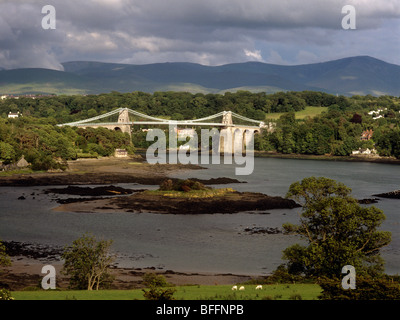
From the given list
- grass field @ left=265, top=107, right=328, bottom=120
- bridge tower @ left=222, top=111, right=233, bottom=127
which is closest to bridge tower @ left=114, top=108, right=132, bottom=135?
bridge tower @ left=222, top=111, right=233, bottom=127

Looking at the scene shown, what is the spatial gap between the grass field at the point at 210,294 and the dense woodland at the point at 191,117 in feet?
134

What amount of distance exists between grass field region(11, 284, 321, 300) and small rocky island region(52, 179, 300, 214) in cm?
1873

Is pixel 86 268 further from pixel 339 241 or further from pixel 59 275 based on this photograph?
pixel 339 241

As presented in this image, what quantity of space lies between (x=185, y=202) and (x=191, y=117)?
90721 mm

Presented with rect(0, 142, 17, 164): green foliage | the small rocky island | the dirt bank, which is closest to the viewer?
the dirt bank

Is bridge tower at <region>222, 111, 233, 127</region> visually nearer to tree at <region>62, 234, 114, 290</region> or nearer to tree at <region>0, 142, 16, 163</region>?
tree at <region>0, 142, 16, 163</region>

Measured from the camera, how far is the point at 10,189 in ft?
141

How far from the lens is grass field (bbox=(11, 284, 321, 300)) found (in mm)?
14039

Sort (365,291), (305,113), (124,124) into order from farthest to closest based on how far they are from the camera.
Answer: (305,113) < (124,124) < (365,291)

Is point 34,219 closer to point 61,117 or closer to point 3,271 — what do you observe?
point 3,271

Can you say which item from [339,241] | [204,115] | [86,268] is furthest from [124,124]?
[339,241]

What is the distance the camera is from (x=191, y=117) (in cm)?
12731

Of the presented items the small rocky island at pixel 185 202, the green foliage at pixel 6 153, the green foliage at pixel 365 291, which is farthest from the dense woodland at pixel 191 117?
the green foliage at pixel 365 291

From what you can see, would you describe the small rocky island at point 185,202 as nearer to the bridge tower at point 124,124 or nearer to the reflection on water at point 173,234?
the reflection on water at point 173,234
